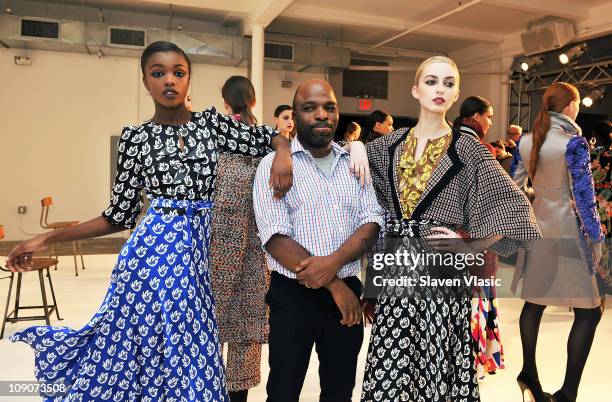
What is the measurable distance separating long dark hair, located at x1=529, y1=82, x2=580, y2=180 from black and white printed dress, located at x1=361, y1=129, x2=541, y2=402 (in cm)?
118

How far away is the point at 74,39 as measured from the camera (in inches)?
319

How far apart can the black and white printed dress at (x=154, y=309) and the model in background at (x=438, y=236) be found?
58cm

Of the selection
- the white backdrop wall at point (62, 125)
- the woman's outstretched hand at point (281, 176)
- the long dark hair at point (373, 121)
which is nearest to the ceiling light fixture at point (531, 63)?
the white backdrop wall at point (62, 125)

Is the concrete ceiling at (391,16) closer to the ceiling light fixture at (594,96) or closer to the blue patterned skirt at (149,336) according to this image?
the ceiling light fixture at (594,96)

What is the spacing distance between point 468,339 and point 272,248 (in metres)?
0.73

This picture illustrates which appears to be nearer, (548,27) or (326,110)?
(326,110)

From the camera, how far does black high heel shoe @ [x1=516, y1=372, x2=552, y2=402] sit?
2652 millimetres

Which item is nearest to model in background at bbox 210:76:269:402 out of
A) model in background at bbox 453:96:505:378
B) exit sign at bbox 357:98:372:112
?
model in background at bbox 453:96:505:378

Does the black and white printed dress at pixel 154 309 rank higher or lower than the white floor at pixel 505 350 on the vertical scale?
higher

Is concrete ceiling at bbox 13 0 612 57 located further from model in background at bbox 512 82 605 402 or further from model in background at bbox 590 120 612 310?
model in background at bbox 512 82 605 402

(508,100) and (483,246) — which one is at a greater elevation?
(508,100)

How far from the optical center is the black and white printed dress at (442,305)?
5.50 feet

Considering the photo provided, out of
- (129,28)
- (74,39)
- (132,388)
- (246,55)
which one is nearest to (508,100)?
(246,55)

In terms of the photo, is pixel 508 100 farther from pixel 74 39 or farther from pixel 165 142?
pixel 165 142
